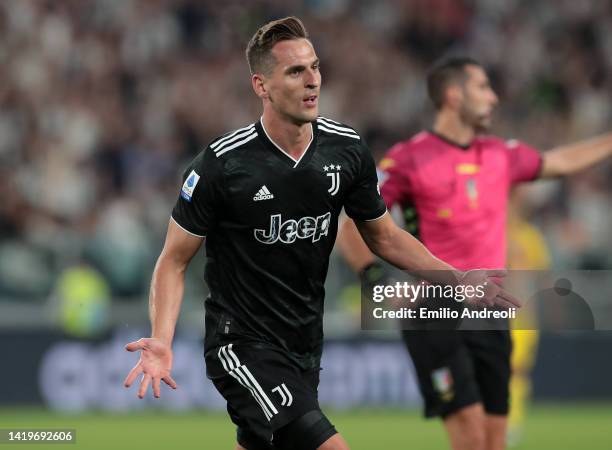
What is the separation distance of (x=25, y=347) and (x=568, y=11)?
9973mm

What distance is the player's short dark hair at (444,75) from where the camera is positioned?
9.02 meters

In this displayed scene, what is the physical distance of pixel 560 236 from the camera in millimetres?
16031

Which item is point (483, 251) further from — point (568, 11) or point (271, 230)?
point (568, 11)

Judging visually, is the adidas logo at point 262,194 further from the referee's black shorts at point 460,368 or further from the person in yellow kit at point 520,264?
the person in yellow kit at point 520,264

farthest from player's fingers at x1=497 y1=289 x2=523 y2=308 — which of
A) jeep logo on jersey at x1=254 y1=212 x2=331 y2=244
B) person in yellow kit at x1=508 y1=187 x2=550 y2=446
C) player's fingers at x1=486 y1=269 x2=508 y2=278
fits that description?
person in yellow kit at x1=508 y1=187 x2=550 y2=446

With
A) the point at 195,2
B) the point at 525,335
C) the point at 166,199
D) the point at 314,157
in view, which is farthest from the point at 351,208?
the point at 195,2

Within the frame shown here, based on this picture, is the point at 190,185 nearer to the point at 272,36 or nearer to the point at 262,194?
the point at 262,194

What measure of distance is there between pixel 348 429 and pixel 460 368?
201 inches

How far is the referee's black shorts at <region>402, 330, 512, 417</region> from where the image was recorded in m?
8.56

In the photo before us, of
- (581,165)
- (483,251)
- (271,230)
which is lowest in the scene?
(271,230)

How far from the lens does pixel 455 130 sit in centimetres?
902

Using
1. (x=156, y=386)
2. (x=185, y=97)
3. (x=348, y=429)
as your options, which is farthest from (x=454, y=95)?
(x=185, y=97)

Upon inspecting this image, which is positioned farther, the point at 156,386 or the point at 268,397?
the point at 268,397

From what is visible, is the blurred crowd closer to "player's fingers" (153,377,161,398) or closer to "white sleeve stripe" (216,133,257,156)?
"white sleeve stripe" (216,133,257,156)
